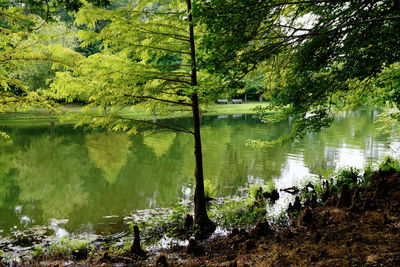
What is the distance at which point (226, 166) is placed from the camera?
16391 mm

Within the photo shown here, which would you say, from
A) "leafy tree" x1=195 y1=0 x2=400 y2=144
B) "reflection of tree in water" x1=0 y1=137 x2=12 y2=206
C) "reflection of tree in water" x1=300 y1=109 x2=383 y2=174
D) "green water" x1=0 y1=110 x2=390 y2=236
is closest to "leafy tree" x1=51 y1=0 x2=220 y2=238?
"leafy tree" x1=195 y1=0 x2=400 y2=144

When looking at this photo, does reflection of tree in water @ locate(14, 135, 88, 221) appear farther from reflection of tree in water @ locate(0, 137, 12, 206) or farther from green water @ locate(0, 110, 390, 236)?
reflection of tree in water @ locate(0, 137, 12, 206)

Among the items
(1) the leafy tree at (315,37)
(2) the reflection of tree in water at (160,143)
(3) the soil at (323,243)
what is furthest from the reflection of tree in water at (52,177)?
(1) the leafy tree at (315,37)

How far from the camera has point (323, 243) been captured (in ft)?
Result: 15.0

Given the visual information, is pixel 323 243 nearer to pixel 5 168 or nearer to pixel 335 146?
pixel 5 168

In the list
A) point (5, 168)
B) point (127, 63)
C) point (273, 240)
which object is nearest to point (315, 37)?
point (273, 240)

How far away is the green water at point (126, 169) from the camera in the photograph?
34.9 feet

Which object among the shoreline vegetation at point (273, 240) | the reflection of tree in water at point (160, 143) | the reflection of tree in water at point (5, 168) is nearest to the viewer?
the shoreline vegetation at point (273, 240)

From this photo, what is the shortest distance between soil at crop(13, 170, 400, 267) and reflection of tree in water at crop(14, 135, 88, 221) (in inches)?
199

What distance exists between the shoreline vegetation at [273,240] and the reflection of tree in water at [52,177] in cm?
365

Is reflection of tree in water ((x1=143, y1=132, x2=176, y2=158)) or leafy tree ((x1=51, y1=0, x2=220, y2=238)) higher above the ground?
leafy tree ((x1=51, y1=0, x2=220, y2=238))

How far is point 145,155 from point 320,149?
43.4 ft

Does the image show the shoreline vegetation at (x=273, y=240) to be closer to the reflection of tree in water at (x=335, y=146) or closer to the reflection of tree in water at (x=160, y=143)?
the reflection of tree in water at (x=335, y=146)

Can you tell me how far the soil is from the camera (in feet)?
13.1
